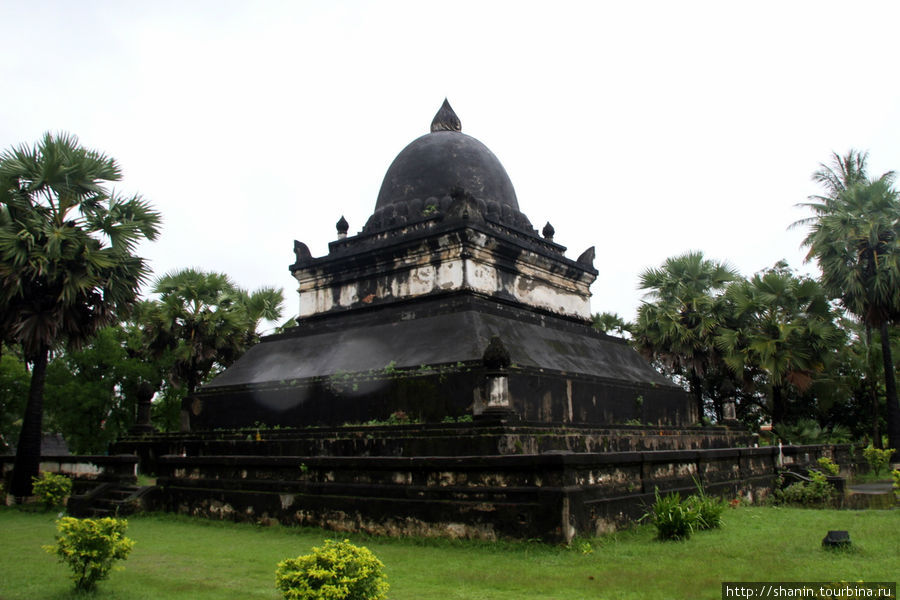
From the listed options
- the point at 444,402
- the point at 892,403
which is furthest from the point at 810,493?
the point at 892,403

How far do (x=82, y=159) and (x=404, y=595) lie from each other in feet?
43.7

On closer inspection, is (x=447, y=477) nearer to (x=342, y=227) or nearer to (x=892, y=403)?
(x=342, y=227)

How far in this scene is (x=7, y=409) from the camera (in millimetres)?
28969

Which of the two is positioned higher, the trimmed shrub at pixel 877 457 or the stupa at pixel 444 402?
the stupa at pixel 444 402

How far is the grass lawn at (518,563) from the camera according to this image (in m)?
6.43

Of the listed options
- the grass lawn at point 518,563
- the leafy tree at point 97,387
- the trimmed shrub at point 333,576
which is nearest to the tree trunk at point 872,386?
the grass lawn at point 518,563

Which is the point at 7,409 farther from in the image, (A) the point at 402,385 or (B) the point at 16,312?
(A) the point at 402,385

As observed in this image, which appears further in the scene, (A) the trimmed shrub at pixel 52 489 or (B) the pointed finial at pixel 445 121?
(B) the pointed finial at pixel 445 121

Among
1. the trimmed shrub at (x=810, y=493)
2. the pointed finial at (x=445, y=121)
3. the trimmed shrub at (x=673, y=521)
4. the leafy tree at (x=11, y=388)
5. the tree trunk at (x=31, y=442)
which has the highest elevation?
the pointed finial at (x=445, y=121)

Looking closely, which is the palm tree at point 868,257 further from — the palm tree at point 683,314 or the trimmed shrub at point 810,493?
the trimmed shrub at point 810,493

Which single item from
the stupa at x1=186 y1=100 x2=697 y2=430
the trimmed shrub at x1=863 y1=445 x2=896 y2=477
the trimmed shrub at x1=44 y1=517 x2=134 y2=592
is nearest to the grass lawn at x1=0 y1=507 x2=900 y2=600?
the trimmed shrub at x1=44 y1=517 x2=134 y2=592

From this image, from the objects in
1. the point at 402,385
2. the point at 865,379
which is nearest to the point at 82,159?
the point at 402,385

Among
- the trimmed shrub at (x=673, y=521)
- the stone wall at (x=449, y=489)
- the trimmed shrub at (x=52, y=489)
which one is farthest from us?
the trimmed shrub at (x=52, y=489)

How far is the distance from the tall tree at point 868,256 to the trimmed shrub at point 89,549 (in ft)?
66.1
